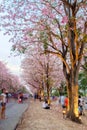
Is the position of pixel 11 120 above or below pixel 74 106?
below

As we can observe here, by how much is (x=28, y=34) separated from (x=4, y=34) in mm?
1529

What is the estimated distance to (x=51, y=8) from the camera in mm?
23281

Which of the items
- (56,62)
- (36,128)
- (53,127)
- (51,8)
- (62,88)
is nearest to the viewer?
(36,128)

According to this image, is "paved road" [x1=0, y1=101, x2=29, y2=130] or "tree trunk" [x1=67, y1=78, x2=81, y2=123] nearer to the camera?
"paved road" [x1=0, y1=101, x2=29, y2=130]

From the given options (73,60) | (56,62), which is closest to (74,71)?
(73,60)

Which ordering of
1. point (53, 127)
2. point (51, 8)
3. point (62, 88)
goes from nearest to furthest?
point (53, 127), point (51, 8), point (62, 88)

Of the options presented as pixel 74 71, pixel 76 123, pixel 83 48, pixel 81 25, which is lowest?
pixel 76 123

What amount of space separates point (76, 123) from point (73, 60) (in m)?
4.10

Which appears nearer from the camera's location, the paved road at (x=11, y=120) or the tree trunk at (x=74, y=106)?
the paved road at (x=11, y=120)

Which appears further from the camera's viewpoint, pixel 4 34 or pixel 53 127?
pixel 4 34

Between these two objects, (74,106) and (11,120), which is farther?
(74,106)

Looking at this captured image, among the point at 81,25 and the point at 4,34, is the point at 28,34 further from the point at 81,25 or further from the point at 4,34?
the point at 81,25

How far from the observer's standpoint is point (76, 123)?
23.8 meters

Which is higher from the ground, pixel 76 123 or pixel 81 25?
pixel 81 25
